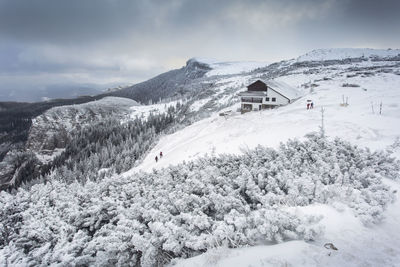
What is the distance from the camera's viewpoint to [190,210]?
718 centimetres

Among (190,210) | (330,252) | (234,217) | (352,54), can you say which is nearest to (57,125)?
(190,210)

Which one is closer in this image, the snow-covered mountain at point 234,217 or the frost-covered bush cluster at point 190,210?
the snow-covered mountain at point 234,217

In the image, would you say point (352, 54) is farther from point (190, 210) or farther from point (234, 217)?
point (234, 217)

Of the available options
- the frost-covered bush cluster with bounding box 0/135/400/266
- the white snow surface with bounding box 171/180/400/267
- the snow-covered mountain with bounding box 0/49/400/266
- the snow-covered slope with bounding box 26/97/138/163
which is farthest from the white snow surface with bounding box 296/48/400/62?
the white snow surface with bounding box 171/180/400/267

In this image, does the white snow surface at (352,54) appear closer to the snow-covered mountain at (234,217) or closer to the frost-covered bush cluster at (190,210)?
the frost-covered bush cluster at (190,210)

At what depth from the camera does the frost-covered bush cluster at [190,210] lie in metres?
5.14

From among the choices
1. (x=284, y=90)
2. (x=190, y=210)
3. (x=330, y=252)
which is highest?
(x=284, y=90)

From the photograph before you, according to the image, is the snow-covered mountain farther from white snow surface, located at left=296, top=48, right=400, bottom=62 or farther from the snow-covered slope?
white snow surface, located at left=296, top=48, right=400, bottom=62

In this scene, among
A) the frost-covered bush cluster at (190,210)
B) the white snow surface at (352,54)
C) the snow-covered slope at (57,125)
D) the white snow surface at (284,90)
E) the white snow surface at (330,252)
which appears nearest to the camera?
the white snow surface at (330,252)

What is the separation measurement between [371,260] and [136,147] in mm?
60622

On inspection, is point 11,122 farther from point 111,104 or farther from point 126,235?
point 126,235

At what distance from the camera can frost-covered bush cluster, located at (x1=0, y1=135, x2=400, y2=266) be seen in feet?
16.9

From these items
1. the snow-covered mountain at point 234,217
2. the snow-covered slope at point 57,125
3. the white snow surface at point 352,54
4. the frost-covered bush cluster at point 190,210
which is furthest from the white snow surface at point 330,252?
the white snow surface at point 352,54

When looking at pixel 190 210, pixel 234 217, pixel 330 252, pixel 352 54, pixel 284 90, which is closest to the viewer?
pixel 330 252
